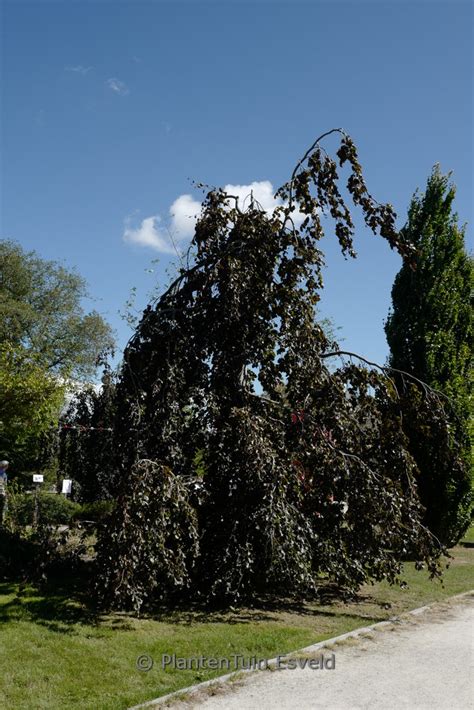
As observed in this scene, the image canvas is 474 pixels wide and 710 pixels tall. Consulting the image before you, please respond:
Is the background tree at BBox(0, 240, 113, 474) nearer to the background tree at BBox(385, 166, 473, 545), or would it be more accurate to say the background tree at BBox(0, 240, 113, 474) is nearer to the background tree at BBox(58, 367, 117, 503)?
the background tree at BBox(58, 367, 117, 503)

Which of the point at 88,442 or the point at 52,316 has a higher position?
the point at 52,316

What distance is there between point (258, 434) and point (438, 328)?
22.6 ft

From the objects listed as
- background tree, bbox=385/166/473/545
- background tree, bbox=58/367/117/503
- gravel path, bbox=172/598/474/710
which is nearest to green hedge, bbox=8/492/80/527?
background tree, bbox=58/367/117/503

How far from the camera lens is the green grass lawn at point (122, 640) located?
3.81 metres

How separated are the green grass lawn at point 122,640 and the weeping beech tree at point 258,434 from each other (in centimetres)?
32

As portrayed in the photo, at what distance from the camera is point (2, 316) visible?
1007 inches

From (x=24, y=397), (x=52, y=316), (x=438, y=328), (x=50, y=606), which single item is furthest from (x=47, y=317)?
(x=50, y=606)

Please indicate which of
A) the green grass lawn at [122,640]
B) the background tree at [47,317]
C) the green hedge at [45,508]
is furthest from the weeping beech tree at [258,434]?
the background tree at [47,317]

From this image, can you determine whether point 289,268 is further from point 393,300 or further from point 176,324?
point 393,300

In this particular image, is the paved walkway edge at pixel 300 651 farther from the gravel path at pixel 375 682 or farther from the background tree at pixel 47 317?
the background tree at pixel 47 317

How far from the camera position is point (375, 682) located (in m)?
4.07

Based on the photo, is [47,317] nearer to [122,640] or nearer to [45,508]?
[45,508]

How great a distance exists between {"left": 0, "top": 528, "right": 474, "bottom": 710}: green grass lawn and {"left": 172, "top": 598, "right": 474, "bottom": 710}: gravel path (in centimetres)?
37

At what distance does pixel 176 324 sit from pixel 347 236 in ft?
7.32
